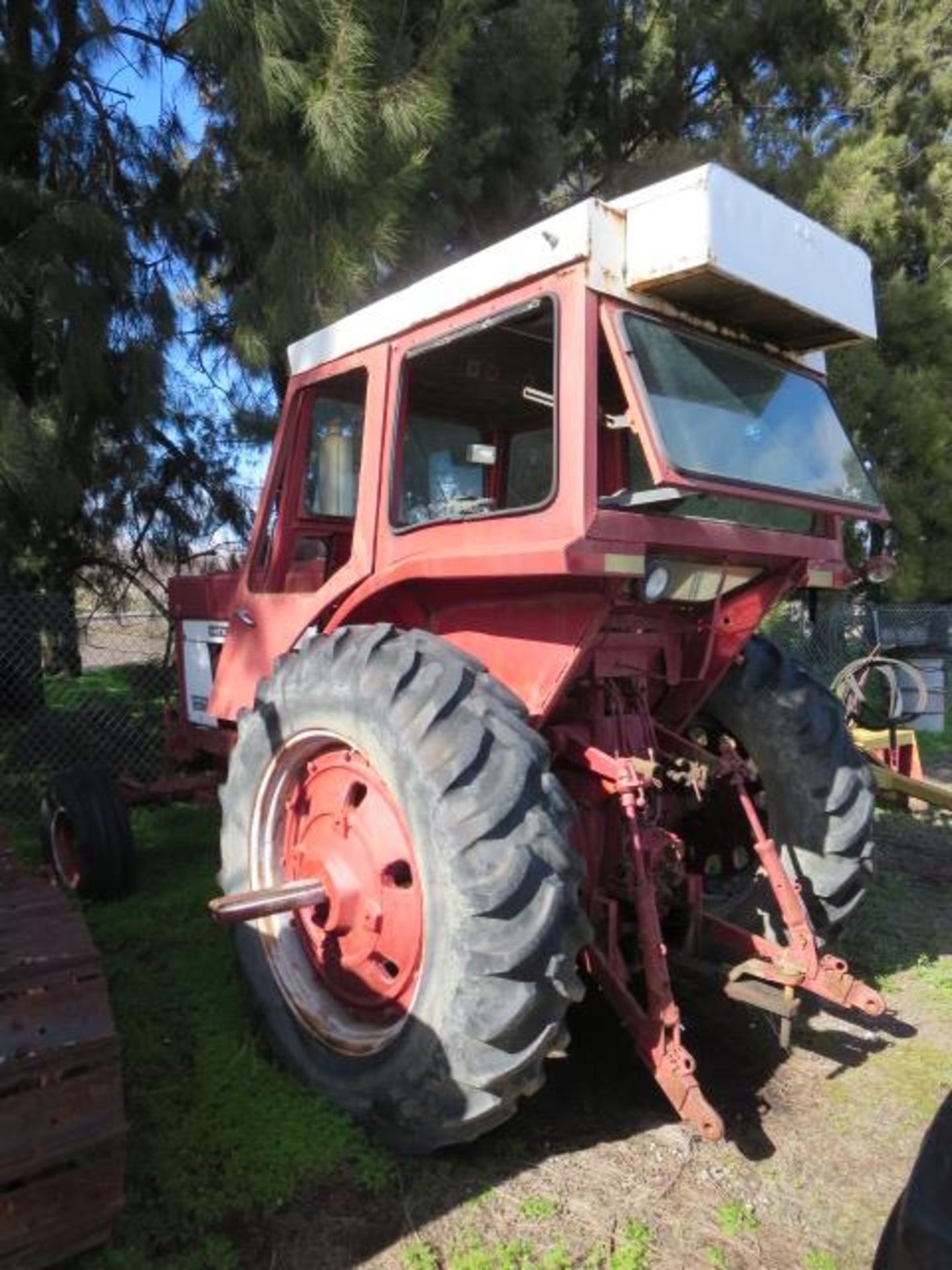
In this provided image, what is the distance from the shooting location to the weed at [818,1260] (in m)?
2.31

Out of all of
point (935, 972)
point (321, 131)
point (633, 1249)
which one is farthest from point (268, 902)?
point (321, 131)

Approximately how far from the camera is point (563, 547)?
2.38m

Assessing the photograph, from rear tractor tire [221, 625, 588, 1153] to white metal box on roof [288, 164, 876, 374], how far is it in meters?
1.00

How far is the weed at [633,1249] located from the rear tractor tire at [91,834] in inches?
114

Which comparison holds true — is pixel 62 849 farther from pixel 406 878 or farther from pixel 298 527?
pixel 406 878

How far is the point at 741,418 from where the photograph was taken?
112 inches

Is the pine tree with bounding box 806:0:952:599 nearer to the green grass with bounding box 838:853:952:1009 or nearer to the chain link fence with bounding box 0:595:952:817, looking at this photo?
the chain link fence with bounding box 0:595:952:817

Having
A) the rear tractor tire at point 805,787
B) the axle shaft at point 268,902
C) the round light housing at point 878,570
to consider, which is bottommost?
the axle shaft at point 268,902

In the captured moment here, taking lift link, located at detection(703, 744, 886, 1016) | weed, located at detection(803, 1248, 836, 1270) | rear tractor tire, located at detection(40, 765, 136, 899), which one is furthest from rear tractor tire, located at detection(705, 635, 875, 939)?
rear tractor tire, located at detection(40, 765, 136, 899)

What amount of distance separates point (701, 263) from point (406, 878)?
1795 millimetres

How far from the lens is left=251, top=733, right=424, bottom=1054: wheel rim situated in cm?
278

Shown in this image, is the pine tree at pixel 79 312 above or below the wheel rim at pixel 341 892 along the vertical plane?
above

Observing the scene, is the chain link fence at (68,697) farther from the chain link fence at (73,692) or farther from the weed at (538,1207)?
the weed at (538,1207)

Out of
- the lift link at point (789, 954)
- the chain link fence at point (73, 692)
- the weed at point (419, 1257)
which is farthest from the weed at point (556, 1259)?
the chain link fence at point (73, 692)
